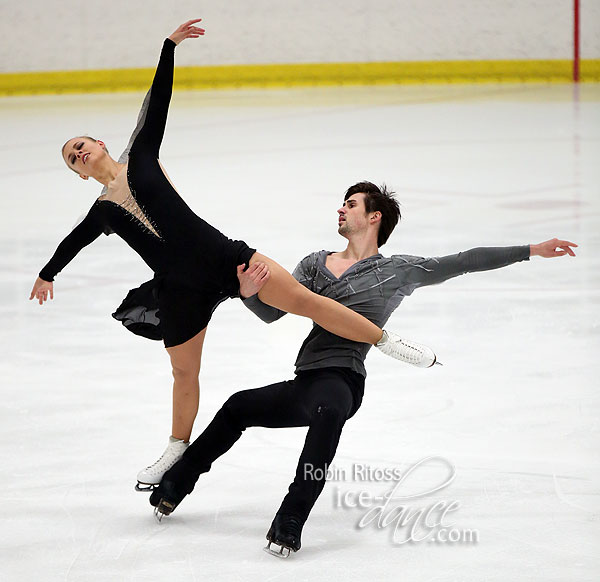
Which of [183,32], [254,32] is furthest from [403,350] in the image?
[254,32]

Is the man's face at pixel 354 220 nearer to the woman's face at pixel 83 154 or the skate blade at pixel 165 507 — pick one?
the woman's face at pixel 83 154

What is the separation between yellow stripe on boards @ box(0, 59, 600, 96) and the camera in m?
14.4

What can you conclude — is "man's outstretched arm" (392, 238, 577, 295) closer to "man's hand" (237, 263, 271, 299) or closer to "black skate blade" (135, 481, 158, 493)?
"man's hand" (237, 263, 271, 299)

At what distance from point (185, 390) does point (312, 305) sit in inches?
18.5

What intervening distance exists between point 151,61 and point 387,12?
2.99 m

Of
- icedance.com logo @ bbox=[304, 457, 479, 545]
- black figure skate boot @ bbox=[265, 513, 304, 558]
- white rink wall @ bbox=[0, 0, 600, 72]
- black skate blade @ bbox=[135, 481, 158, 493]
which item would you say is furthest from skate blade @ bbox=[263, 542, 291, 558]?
white rink wall @ bbox=[0, 0, 600, 72]

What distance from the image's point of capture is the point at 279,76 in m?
14.6

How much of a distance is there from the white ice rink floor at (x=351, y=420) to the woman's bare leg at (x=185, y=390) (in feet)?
0.67

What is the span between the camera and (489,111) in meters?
12.1

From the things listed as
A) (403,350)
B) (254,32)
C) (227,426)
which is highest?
(254,32)

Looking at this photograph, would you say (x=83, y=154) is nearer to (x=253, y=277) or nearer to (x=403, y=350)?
(x=253, y=277)

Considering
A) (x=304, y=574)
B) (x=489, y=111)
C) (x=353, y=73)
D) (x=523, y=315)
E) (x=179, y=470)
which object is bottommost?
(x=304, y=574)

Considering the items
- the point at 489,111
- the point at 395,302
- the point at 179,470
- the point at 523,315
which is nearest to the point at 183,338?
the point at 179,470

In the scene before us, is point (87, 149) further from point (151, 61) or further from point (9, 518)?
point (151, 61)
